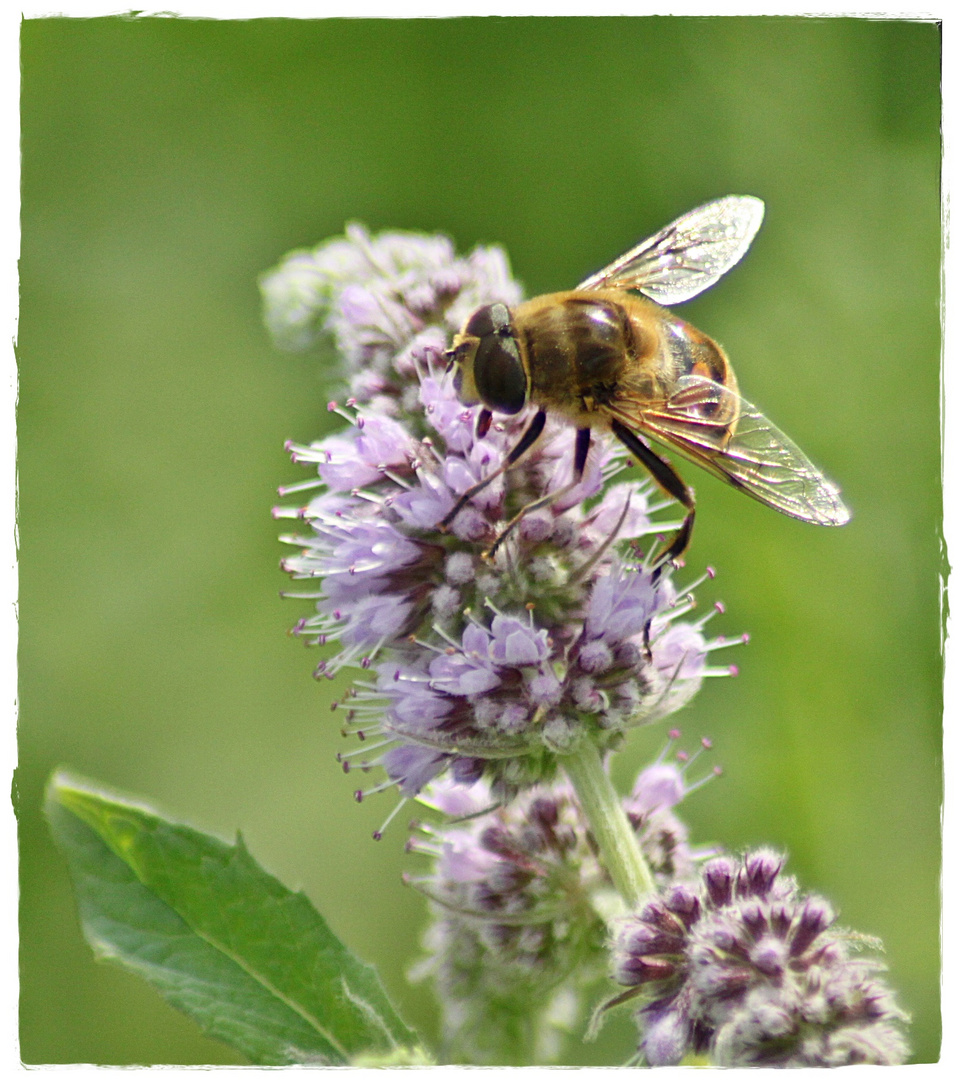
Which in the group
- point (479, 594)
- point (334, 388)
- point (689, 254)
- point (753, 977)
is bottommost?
point (753, 977)

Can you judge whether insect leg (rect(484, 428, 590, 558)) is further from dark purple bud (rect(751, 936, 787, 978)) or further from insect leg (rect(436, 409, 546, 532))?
dark purple bud (rect(751, 936, 787, 978))

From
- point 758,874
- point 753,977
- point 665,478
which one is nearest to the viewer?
point 753,977

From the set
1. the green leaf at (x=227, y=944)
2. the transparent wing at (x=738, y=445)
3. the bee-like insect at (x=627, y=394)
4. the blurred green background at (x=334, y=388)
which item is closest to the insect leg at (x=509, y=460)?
the bee-like insect at (x=627, y=394)

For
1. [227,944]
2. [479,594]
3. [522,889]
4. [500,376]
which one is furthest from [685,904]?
[500,376]

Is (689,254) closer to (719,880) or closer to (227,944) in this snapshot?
(719,880)

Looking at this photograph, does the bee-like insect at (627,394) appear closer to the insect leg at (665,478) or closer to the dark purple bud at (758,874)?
the insect leg at (665,478)

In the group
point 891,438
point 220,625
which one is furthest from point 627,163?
point 220,625
